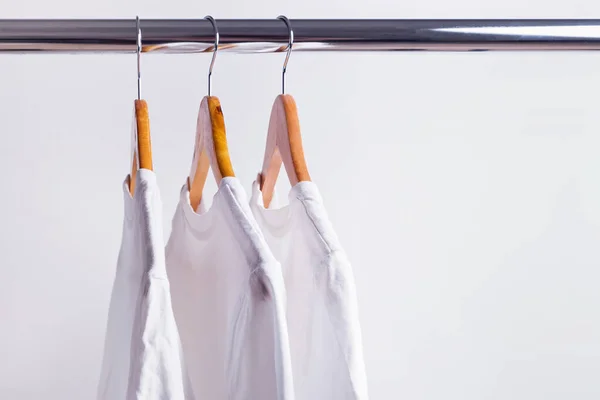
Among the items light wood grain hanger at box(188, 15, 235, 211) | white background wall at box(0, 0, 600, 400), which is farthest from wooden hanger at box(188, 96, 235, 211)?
white background wall at box(0, 0, 600, 400)

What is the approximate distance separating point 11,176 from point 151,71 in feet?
0.75

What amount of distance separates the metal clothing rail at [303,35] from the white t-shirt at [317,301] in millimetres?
125

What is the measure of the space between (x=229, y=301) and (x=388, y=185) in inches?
21.4

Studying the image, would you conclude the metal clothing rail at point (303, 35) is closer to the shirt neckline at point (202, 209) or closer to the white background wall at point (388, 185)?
the shirt neckline at point (202, 209)

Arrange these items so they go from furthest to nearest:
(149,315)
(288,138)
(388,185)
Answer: (388,185)
(288,138)
(149,315)

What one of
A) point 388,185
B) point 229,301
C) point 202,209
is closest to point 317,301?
point 229,301

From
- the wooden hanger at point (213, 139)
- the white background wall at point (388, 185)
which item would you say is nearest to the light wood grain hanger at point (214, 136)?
the wooden hanger at point (213, 139)

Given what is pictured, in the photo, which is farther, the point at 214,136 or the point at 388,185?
the point at 388,185

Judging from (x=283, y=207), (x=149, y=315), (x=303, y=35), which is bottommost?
(x=149, y=315)

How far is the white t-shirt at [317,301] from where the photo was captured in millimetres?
524

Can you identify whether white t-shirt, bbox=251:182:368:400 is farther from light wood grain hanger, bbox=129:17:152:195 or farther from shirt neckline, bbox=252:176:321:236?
light wood grain hanger, bbox=129:17:152:195

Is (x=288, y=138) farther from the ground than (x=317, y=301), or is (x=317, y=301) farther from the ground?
(x=288, y=138)

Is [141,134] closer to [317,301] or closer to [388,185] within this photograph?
[317,301]

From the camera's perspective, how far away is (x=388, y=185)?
1.06 meters
